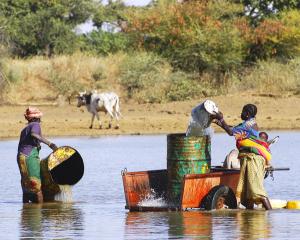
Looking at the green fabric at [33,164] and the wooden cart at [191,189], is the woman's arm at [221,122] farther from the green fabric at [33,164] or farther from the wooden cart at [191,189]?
the green fabric at [33,164]

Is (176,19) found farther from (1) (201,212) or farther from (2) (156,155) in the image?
(1) (201,212)

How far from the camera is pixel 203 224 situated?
12859 mm

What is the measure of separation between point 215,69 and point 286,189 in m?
26.9

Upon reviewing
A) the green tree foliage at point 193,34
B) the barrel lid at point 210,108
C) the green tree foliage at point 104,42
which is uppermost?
the green tree foliage at point 104,42

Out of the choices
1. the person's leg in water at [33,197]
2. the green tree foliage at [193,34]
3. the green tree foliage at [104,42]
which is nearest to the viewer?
the person's leg in water at [33,197]

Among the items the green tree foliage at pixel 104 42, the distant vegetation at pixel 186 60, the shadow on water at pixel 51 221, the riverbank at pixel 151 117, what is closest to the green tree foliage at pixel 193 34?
the distant vegetation at pixel 186 60

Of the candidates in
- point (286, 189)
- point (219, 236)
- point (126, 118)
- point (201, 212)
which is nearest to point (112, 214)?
point (201, 212)

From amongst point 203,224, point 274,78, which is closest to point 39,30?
point 274,78

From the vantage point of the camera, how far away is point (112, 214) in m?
14.5

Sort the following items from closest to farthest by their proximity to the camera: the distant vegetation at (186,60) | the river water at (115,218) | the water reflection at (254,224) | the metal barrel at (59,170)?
1. the water reflection at (254,224)
2. the river water at (115,218)
3. the metal barrel at (59,170)
4. the distant vegetation at (186,60)

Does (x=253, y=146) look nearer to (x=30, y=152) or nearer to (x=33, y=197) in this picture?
(x=30, y=152)

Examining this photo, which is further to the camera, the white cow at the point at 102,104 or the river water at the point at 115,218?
the white cow at the point at 102,104

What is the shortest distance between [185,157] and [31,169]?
2.63m

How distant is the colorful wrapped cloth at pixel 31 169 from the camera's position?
15.5m
